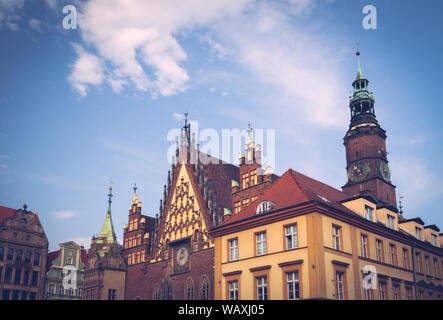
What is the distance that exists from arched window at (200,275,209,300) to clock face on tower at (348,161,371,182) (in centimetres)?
2471

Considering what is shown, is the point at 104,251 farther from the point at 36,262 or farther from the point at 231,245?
the point at 231,245

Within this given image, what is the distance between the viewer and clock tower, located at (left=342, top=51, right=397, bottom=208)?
6109 centimetres

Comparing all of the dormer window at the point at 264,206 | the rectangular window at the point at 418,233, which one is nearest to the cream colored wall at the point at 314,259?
the dormer window at the point at 264,206

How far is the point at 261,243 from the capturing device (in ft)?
122

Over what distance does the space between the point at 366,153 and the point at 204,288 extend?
91.0 feet

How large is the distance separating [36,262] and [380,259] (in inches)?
1905

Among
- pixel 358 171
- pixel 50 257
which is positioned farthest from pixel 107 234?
pixel 358 171

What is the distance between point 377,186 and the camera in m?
60.2

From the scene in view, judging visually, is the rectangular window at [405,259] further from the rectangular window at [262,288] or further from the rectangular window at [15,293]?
the rectangular window at [15,293]

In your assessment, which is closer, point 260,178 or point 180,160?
point 260,178

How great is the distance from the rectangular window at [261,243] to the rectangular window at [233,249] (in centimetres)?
248
